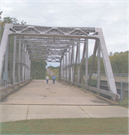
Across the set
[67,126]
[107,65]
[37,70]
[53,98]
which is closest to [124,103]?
[107,65]

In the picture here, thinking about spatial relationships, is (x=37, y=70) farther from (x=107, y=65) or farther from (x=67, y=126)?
(x=67, y=126)

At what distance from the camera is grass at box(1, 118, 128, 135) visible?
4.86 m

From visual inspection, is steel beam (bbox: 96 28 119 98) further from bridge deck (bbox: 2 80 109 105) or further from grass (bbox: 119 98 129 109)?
grass (bbox: 119 98 129 109)

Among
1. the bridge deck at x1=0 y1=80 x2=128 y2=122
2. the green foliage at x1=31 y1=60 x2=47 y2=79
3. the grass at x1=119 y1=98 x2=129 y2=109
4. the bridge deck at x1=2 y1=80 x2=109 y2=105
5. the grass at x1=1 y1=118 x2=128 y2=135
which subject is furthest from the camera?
the green foliage at x1=31 y1=60 x2=47 y2=79

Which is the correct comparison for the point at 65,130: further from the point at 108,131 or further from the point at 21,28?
the point at 21,28

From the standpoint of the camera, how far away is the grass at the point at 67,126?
4859 mm

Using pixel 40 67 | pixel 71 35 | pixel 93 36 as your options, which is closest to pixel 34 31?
pixel 71 35

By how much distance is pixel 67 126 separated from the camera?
5.35 m

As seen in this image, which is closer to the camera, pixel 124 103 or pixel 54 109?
pixel 54 109

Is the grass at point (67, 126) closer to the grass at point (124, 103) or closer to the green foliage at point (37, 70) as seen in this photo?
the grass at point (124, 103)

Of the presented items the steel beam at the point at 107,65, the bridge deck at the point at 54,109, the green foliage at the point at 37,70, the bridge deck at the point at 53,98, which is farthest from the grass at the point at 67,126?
the green foliage at the point at 37,70

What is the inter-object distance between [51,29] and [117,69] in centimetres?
A: 2019

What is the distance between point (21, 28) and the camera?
15.0m

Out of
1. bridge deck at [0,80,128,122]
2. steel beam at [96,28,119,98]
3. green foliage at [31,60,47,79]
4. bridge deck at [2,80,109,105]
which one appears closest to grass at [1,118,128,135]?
bridge deck at [0,80,128,122]
